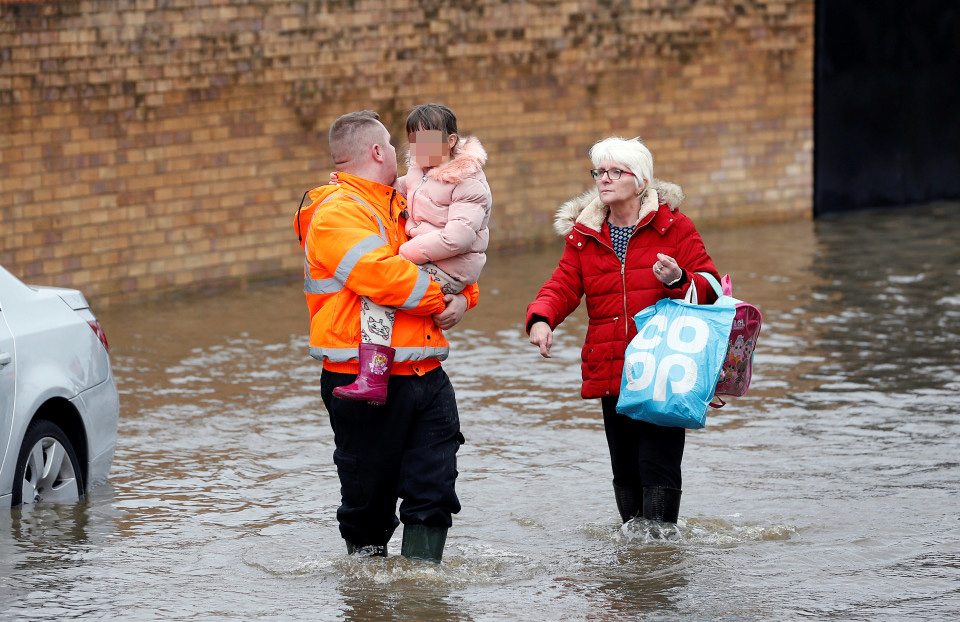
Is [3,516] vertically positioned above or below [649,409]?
below

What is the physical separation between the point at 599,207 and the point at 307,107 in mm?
7856

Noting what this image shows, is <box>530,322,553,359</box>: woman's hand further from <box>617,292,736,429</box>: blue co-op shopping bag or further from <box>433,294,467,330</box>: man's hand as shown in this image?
<box>433,294,467,330</box>: man's hand

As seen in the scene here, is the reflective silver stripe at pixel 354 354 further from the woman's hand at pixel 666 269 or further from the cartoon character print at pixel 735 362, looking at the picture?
the cartoon character print at pixel 735 362

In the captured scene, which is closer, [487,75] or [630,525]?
[630,525]

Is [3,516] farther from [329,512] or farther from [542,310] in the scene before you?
[542,310]

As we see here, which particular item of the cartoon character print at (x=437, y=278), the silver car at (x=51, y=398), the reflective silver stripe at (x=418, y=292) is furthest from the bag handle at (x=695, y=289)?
the silver car at (x=51, y=398)

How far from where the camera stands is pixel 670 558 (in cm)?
583

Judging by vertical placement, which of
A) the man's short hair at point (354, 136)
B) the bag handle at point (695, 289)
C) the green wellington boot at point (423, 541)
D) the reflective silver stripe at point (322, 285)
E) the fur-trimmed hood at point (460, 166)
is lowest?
the green wellington boot at point (423, 541)

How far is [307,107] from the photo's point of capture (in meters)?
13.6

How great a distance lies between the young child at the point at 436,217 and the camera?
207 inches

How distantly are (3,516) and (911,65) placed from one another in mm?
A: 13232

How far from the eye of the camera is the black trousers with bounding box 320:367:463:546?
5.38 m

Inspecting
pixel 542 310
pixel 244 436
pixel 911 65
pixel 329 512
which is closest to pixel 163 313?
pixel 244 436

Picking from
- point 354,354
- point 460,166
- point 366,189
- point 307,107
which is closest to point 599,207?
point 460,166
